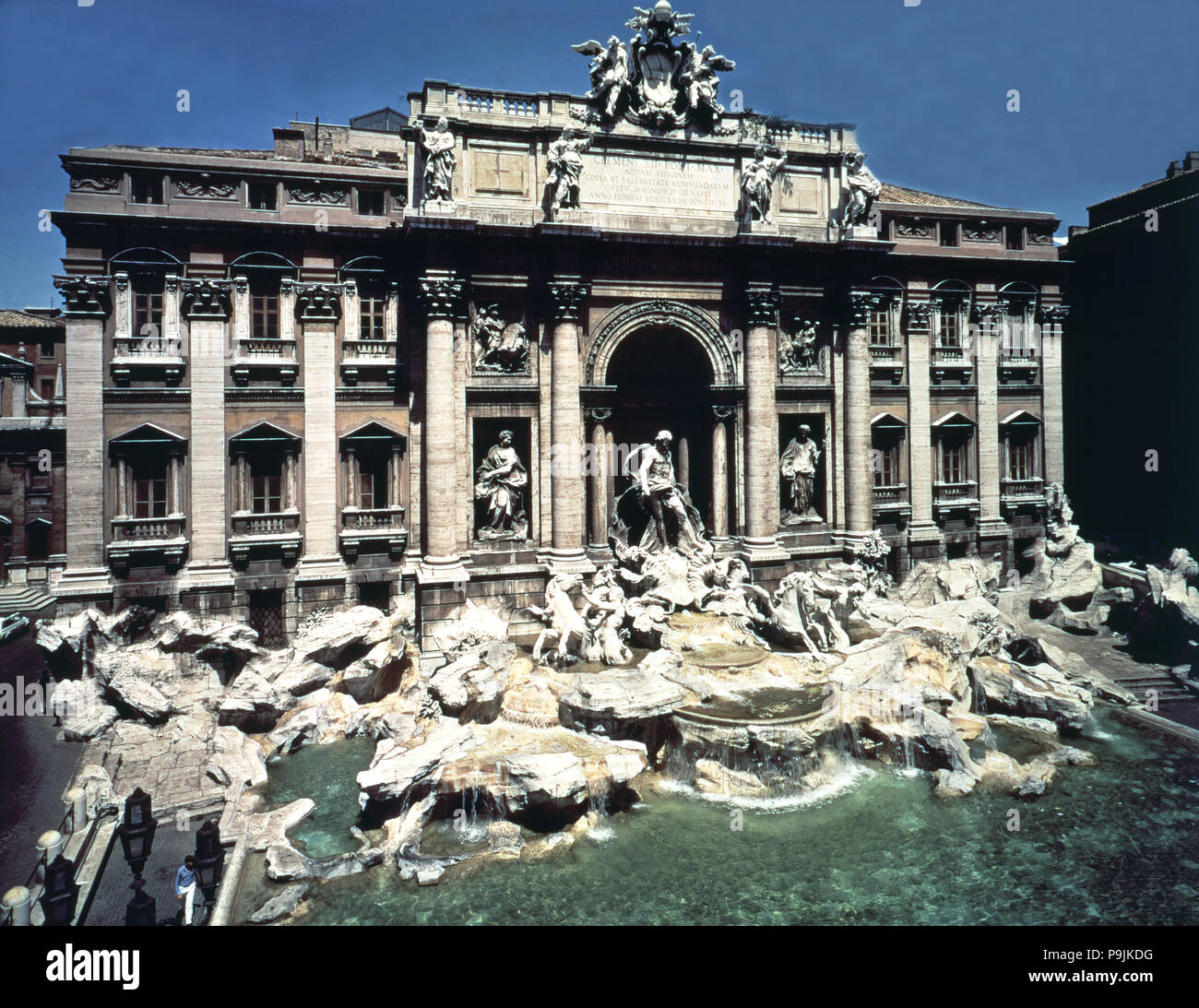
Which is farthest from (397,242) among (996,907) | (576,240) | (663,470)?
(996,907)

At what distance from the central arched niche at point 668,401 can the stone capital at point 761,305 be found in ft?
6.58

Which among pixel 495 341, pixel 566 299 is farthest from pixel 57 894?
pixel 566 299

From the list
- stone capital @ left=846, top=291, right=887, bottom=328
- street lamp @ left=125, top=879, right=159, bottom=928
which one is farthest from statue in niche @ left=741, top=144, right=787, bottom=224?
street lamp @ left=125, top=879, right=159, bottom=928

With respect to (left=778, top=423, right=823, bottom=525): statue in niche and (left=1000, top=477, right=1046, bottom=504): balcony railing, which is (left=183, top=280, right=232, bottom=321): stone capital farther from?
(left=1000, top=477, right=1046, bottom=504): balcony railing

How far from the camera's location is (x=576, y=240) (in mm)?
21859

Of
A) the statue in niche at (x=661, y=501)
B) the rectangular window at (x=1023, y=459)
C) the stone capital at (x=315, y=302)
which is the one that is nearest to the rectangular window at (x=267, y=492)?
the stone capital at (x=315, y=302)

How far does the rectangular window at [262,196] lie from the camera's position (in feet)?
68.7

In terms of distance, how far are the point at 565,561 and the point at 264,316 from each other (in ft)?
37.4

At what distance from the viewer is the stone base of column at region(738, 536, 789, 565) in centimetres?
2391

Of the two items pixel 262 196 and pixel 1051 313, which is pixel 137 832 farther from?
pixel 1051 313

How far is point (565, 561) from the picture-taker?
22422 millimetres

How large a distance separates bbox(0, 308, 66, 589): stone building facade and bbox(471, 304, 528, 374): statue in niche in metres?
23.0

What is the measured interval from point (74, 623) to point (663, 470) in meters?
16.9
